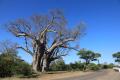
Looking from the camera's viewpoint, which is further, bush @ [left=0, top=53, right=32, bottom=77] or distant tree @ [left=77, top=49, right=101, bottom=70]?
distant tree @ [left=77, top=49, right=101, bottom=70]

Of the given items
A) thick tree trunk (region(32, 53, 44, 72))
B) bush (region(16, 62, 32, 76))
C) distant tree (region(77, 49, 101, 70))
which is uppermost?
distant tree (region(77, 49, 101, 70))

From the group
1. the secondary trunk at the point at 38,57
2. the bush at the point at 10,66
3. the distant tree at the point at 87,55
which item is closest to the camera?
the bush at the point at 10,66

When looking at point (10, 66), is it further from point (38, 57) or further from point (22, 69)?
point (38, 57)

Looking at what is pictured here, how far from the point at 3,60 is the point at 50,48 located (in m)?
18.2

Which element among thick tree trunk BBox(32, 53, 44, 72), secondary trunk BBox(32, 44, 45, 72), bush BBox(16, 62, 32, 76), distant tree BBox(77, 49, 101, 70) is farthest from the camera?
distant tree BBox(77, 49, 101, 70)

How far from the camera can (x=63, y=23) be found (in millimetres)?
45781

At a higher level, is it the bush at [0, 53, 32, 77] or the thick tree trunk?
the thick tree trunk

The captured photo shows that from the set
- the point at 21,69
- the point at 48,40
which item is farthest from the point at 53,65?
the point at 21,69

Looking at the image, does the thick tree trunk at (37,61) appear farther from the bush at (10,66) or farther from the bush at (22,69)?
the bush at (10,66)

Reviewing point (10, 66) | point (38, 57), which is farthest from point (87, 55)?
point (10, 66)

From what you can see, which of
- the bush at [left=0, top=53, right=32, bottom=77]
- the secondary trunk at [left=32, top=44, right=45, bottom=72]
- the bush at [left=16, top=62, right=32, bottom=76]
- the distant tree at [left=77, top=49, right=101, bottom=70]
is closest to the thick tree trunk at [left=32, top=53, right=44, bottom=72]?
the secondary trunk at [left=32, top=44, right=45, bottom=72]

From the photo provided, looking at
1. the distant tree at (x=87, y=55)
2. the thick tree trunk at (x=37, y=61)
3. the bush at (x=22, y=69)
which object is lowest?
the bush at (x=22, y=69)

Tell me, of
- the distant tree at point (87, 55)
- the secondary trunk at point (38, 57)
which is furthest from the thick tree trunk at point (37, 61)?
the distant tree at point (87, 55)

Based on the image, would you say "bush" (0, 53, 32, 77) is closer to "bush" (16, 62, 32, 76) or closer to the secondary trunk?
"bush" (16, 62, 32, 76)
